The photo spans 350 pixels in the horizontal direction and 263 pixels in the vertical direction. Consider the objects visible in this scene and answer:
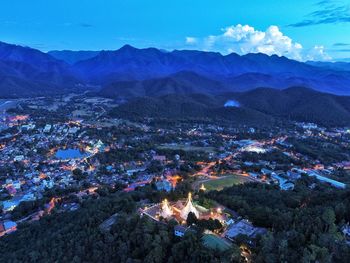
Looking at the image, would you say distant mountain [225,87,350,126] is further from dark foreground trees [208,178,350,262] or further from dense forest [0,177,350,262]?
dense forest [0,177,350,262]

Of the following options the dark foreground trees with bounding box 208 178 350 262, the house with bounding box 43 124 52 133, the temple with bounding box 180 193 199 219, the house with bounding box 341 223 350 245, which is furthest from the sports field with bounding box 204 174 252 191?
the house with bounding box 43 124 52 133

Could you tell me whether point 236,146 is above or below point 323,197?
below

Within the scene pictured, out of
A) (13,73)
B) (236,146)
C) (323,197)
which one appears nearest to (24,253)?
(323,197)

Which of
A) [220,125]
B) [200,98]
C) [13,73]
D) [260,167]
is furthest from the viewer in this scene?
[13,73]

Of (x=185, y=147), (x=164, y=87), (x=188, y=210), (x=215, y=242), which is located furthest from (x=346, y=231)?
(x=164, y=87)

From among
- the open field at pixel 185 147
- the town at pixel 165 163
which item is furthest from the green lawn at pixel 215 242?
the open field at pixel 185 147

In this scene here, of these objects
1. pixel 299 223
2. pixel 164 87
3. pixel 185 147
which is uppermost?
pixel 299 223

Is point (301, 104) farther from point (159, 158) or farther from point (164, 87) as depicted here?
point (159, 158)

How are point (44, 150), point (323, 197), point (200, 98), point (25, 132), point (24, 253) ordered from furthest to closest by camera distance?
point (200, 98) < point (25, 132) < point (44, 150) < point (323, 197) < point (24, 253)

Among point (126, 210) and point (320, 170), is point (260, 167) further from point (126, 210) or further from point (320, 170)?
point (126, 210)
